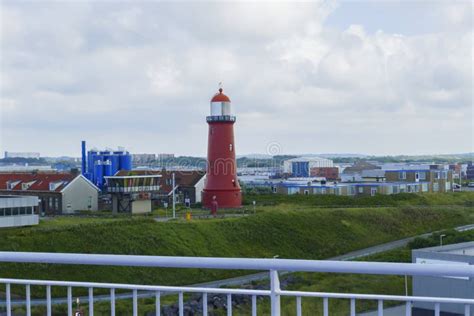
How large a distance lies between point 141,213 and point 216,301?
27.1 metres

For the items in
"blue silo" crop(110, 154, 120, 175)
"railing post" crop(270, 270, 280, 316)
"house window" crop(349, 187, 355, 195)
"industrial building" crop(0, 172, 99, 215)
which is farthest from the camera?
"house window" crop(349, 187, 355, 195)

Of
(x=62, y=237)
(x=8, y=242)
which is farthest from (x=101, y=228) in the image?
(x=8, y=242)

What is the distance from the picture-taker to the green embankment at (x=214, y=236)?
20.1 m

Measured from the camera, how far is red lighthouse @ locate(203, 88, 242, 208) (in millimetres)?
33750

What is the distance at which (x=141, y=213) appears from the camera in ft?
109

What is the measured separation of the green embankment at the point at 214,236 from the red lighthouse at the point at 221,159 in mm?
2141

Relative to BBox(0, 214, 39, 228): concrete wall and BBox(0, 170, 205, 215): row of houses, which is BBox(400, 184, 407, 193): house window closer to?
BBox(0, 170, 205, 215): row of houses

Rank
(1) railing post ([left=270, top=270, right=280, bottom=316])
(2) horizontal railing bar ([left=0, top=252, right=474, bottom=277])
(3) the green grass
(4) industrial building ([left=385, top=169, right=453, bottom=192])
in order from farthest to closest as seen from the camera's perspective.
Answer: (4) industrial building ([left=385, top=169, right=453, bottom=192])
(3) the green grass
(1) railing post ([left=270, top=270, right=280, bottom=316])
(2) horizontal railing bar ([left=0, top=252, right=474, bottom=277])

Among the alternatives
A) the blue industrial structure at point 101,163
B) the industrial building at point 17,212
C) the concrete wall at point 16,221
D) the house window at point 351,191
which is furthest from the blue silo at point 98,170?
the house window at point 351,191

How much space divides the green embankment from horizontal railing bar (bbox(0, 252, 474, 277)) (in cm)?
1623

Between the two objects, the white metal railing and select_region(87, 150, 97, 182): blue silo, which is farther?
select_region(87, 150, 97, 182): blue silo

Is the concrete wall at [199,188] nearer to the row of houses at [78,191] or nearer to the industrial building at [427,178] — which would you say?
the row of houses at [78,191]

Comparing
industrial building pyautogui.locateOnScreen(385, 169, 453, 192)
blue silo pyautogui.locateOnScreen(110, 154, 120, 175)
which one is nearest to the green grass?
industrial building pyautogui.locateOnScreen(385, 169, 453, 192)

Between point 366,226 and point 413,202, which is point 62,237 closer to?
point 366,226
